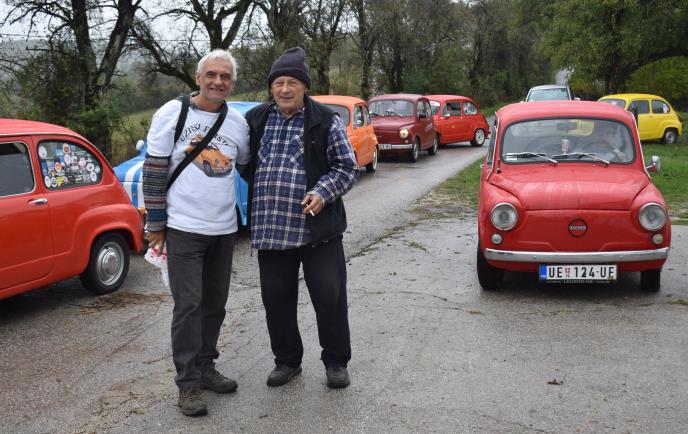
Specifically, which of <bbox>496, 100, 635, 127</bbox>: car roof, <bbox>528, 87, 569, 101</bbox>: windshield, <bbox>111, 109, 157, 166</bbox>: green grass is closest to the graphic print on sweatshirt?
<bbox>496, 100, 635, 127</bbox>: car roof

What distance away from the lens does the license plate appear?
630 cm

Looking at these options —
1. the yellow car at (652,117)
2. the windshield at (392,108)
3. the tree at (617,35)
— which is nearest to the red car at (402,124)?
the windshield at (392,108)

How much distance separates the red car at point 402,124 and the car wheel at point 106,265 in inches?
493

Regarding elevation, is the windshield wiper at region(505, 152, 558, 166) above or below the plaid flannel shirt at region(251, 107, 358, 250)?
below

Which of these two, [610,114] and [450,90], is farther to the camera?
[450,90]

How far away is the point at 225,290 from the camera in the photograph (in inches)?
174

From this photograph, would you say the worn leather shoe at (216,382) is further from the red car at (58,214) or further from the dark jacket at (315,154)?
the red car at (58,214)

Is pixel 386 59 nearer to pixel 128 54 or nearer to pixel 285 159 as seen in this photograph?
pixel 128 54

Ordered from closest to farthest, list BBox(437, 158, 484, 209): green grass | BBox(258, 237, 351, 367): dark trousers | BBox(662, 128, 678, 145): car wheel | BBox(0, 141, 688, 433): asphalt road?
BBox(0, 141, 688, 433): asphalt road < BBox(258, 237, 351, 367): dark trousers < BBox(437, 158, 484, 209): green grass < BBox(662, 128, 678, 145): car wheel

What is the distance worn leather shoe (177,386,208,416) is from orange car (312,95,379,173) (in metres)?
11.7

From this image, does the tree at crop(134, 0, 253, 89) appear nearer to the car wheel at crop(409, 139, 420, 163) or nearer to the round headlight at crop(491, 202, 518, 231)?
the car wheel at crop(409, 139, 420, 163)

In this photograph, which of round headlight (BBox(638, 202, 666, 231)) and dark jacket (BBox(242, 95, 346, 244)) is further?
round headlight (BBox(638, 202, 666, 231))

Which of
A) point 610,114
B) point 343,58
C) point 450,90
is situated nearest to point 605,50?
point 343,58

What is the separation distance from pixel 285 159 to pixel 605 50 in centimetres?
2688
